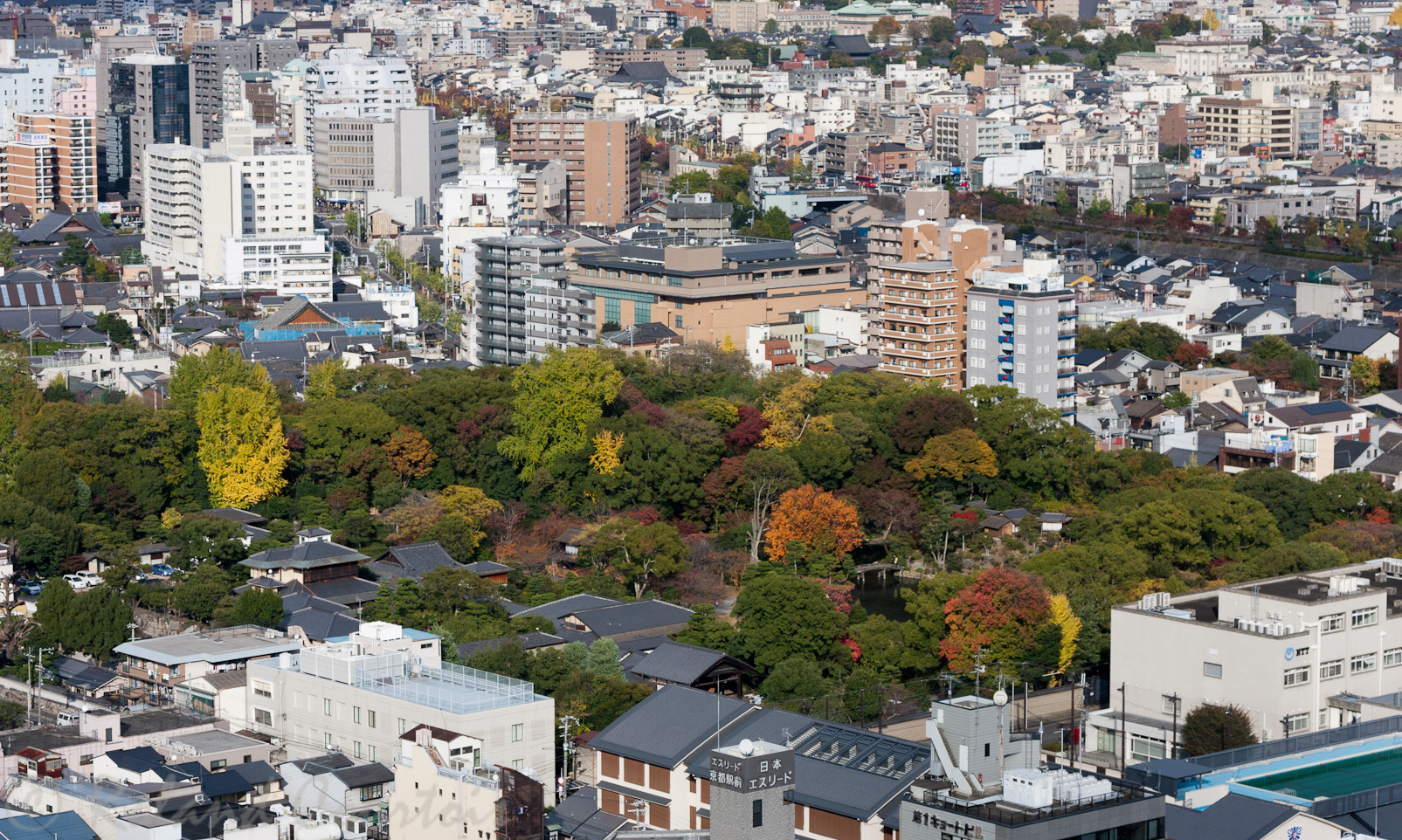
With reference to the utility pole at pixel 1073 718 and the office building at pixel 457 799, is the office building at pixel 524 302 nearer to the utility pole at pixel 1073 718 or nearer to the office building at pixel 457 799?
the utility pole at pixel 1073 718

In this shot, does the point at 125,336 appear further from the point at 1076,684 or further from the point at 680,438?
the point at 1076,684

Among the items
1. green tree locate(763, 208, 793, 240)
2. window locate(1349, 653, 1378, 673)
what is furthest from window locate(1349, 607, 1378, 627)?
green tree locate(763, 208, 793, 240)

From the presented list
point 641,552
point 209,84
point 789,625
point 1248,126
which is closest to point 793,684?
point 789,625

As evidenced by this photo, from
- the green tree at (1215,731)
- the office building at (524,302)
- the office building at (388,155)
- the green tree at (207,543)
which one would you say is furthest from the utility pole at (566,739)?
the office building at (388,155)

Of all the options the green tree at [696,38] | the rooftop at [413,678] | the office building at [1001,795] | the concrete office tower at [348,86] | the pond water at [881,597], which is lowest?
the pond water at [881,597]

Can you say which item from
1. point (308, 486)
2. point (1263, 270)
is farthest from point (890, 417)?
point (1263, 270)

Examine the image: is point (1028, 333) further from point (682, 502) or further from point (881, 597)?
point (881, 597)
